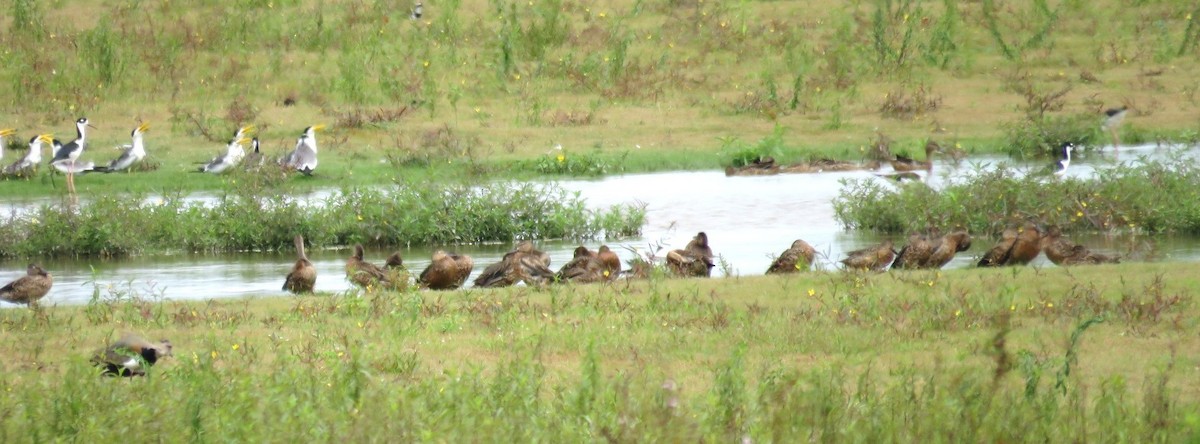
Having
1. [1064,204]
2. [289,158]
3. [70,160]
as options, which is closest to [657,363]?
[1064,204]

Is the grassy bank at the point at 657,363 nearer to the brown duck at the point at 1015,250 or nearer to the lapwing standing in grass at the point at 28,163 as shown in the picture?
the brown duck at the point at 1015,250

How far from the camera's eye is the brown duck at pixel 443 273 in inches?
459

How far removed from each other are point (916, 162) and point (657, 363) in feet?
46.6

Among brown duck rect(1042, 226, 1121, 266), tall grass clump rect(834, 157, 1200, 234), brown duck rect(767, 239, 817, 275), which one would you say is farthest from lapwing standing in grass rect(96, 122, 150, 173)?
brown duck rect(1042, 226, 1121, 266)

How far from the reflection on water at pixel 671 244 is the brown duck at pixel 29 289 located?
1.29 feet

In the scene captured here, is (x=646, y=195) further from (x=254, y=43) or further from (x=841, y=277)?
(x=254, y=43)

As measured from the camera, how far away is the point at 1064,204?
48.3 feet

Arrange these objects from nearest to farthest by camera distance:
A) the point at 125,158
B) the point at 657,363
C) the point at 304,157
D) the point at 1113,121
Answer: the point at 657,363, the point at 304,157, the point at 125,158, the point at 1113,121

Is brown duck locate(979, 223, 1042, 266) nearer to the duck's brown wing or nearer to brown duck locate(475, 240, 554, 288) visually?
brown duck locate(475, 240, 554, 288)

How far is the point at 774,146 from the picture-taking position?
22.8 meters

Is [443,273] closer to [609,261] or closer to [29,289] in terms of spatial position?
[609,261]

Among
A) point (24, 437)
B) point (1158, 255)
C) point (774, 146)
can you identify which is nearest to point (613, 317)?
point (24, 437)

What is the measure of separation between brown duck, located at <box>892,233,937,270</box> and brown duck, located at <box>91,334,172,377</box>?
5823mm

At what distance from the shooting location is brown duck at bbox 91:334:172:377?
7.43 metres
